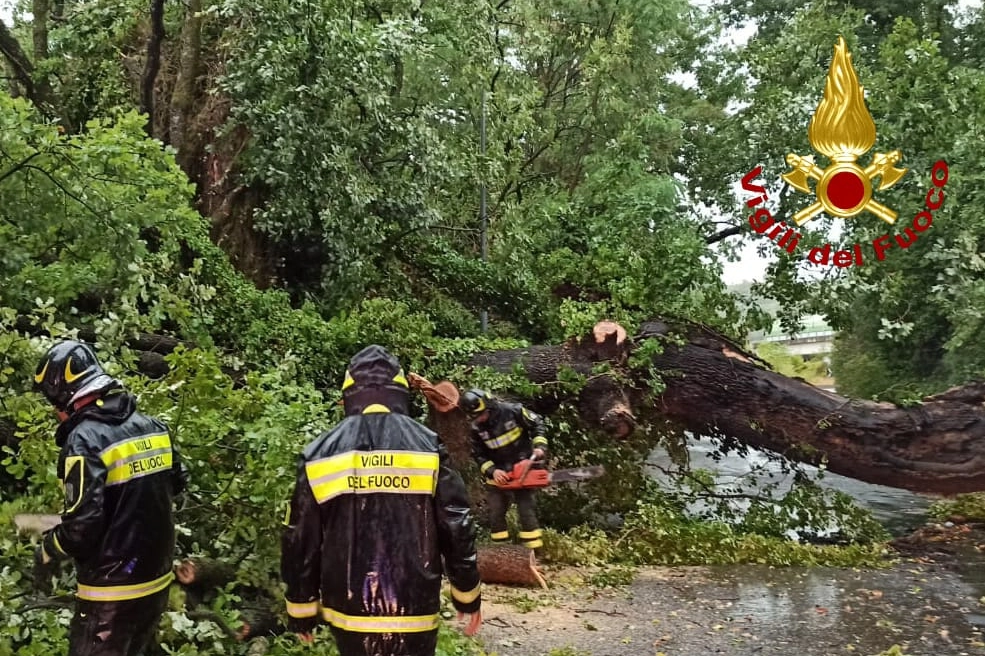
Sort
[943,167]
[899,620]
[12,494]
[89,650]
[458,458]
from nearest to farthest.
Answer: [89,650] < [12,494] < [899,620] < [458,458] < [943,167]

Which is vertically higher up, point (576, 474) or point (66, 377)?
point (66, 377)

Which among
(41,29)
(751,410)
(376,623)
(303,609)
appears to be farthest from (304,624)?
(41,29)

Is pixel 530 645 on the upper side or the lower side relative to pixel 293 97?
lower

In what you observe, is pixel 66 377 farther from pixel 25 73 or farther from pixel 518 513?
pixel 25 73

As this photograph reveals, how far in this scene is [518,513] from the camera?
646 centimetres

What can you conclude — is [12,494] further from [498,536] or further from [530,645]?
[498,536]

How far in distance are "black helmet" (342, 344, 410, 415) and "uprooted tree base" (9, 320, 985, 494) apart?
405cm

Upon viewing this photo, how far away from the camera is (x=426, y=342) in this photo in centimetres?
732

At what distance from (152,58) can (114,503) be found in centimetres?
670

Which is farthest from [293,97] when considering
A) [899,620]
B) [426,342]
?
[899,620]

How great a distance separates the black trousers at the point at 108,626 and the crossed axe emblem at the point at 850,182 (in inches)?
310

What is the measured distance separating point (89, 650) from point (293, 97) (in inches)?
230

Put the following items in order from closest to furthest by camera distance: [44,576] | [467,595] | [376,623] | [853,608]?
[376,623] → [467,595] → [44,576] → [853,608]

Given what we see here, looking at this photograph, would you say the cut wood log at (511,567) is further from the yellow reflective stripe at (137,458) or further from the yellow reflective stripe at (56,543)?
the yellow reflective stripe at (56,543)
